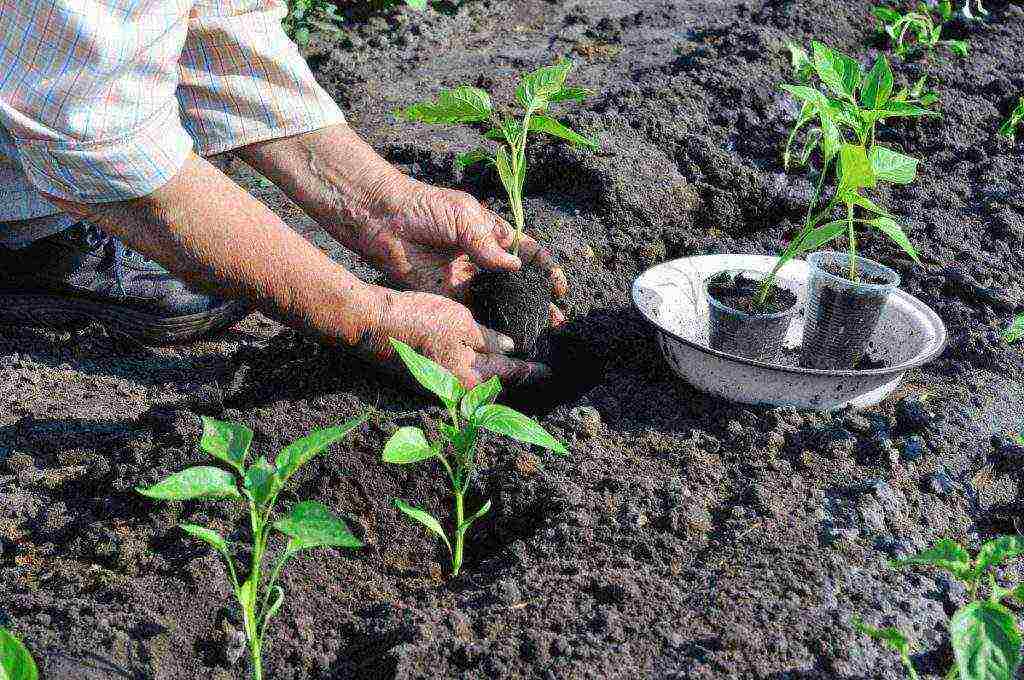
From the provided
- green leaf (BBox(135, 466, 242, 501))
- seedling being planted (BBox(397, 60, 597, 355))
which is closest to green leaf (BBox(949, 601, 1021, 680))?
green leaf (BBox(135, 466, 242, 501))

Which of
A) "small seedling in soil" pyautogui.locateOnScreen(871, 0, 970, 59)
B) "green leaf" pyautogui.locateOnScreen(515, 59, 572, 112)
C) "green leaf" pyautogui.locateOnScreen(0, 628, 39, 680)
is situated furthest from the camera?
"small seedling in soil" pyautogui.locateOnScreen(871, 0, 970, 59)

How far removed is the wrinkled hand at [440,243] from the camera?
248cm

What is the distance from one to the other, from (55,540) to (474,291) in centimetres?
113

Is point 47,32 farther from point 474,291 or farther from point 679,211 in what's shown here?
point 679,211

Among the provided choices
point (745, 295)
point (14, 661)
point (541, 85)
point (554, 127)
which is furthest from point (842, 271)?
point (14, 661)

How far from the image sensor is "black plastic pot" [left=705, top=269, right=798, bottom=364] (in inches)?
87.4

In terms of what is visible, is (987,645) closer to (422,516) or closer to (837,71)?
(422,516)

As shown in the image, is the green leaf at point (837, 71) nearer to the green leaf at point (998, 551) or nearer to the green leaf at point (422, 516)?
the green leaf at point (998, 551)

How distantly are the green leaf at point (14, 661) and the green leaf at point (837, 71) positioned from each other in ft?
6.19

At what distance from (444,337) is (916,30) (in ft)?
9.38

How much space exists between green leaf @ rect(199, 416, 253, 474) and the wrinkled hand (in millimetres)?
965

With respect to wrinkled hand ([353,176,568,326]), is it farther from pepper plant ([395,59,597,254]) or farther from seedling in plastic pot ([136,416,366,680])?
seedling in plastic pot ([136,416,366,680])

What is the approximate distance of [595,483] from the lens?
78.2 inches

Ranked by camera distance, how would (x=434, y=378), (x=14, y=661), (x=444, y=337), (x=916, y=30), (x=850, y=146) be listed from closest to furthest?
(x=14, y=661) < (x=434, y=378) < (x=850, y=146) < (x=444, y=337) < (x=916, y=30)
